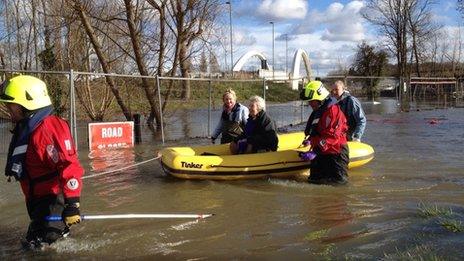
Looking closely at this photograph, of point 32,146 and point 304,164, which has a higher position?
point 32,146

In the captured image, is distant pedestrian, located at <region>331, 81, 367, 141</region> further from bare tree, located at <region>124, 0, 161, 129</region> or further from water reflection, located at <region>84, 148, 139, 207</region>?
bare tree, located at <region>124, 0, 161, 129</region>

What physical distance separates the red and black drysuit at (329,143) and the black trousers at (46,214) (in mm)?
4435

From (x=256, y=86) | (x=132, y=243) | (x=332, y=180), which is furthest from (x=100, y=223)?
(x=256, y=86)

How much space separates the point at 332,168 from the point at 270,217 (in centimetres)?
217

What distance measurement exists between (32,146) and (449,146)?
35.2 ft

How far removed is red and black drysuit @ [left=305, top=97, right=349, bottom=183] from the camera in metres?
8.20

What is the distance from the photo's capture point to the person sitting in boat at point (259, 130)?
9.40m

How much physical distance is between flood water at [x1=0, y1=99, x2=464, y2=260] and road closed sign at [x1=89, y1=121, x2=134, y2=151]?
2.14 m

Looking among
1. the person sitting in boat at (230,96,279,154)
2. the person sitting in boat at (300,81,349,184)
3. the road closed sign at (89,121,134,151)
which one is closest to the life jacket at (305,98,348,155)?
the person sitting in boat at (300,81,349,184)

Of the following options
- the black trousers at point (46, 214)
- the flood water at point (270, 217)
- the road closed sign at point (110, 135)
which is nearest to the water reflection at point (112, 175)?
the flood water at point (270, 217)

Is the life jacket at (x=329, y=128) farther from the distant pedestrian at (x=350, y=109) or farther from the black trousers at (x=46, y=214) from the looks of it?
the black trousers at (x=46, y=214)

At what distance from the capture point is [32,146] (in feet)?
15.2

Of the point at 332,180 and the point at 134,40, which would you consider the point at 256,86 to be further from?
the point at 332,180

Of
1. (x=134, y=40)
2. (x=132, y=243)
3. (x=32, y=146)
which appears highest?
(x=134, y=40)
